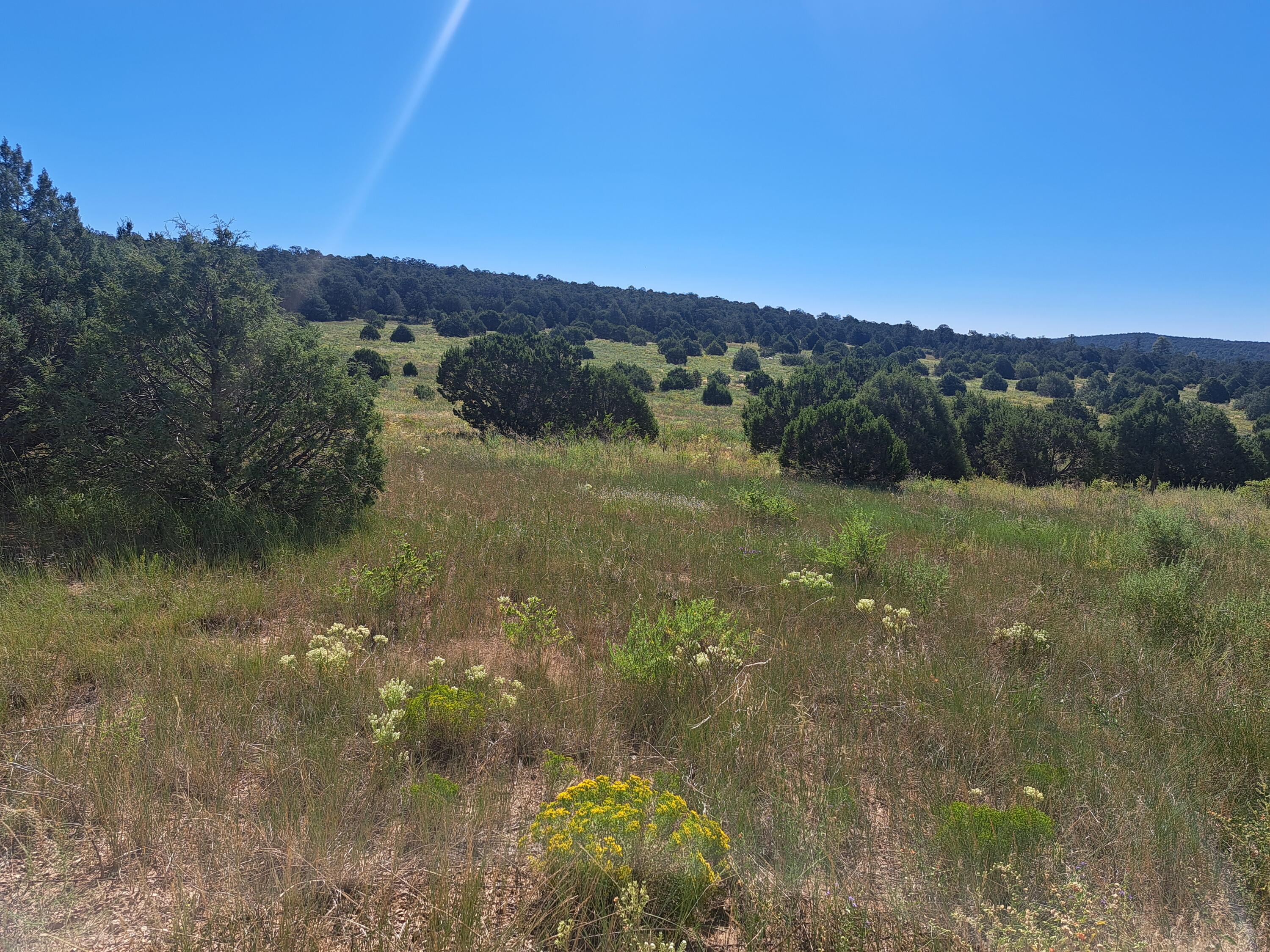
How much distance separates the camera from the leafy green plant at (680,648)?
3395 millimetres

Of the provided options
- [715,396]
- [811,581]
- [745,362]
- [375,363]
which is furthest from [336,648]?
[745,362]

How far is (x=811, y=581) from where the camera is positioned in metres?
4.98

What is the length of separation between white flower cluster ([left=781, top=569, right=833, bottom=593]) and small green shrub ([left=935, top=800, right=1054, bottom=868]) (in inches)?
101

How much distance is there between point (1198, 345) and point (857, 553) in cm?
17520

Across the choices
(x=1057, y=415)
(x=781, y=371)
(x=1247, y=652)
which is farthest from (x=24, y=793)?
(x=781, y=371)

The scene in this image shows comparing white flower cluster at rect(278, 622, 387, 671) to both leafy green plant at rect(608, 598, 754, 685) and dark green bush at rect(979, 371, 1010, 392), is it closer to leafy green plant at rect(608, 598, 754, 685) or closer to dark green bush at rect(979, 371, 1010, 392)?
leafy green plant at rect(608, 598, 754, 685)

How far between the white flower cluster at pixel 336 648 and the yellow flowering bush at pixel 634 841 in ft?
5.29

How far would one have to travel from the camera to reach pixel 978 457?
2433 cm

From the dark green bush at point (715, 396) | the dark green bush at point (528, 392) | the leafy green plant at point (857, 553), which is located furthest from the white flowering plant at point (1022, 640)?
the dark green bush at point (715, 396)

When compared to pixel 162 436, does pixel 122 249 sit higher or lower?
higher

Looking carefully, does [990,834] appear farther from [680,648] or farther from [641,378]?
[641,378]

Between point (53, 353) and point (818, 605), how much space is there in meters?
7.63

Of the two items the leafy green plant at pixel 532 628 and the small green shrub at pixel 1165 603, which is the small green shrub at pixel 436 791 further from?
→ the small green shrub at pixel 1165 603

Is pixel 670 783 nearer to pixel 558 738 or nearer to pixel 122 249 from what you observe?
pixel 558 738
